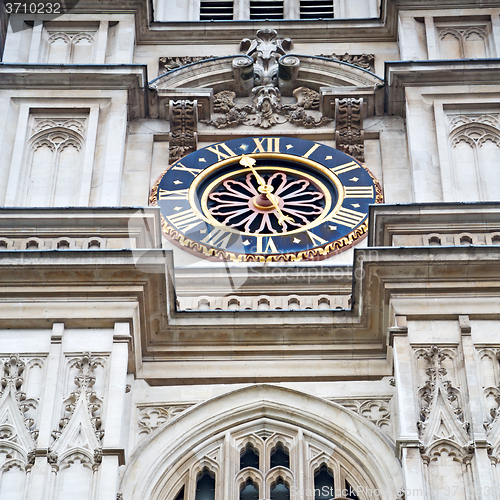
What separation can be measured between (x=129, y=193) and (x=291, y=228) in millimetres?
2336

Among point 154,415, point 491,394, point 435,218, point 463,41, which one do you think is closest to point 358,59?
point 463,41

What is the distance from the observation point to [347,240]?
70.8 ft

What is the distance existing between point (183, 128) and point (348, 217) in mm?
3095

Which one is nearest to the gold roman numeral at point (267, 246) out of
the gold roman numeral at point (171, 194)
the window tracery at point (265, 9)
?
the gold roman numeral at point (171, 194)

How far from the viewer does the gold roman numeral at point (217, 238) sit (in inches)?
849

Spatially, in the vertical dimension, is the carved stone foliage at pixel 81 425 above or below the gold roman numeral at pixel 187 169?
below

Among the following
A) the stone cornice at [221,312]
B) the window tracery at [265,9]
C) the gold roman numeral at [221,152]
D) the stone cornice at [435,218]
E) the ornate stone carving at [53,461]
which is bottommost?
the ornate stone carving at [53,461]

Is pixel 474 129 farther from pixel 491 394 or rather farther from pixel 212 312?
pixel 491 394

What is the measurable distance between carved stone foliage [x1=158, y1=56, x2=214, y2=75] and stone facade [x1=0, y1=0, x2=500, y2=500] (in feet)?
1.54

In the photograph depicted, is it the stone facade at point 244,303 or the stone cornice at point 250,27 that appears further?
the stone cornice at point 250,27

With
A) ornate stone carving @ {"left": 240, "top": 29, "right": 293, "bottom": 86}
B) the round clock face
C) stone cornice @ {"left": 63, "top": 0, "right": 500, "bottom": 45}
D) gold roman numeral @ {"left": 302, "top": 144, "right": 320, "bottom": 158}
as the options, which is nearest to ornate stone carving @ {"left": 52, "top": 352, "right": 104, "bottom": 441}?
the round clock face

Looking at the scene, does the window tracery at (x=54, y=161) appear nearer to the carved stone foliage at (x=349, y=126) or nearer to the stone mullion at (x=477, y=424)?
the carved stone foliage at (x=349, y=126)

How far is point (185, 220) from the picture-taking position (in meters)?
22.1

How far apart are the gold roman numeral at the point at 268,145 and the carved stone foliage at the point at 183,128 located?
88cm
